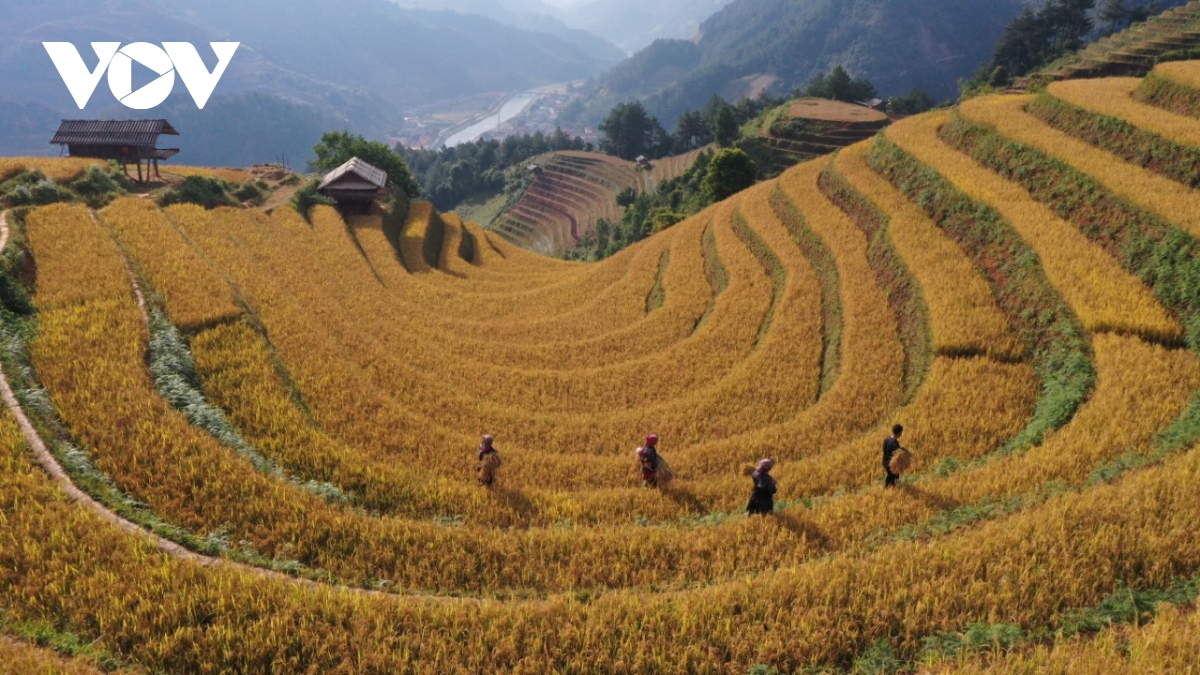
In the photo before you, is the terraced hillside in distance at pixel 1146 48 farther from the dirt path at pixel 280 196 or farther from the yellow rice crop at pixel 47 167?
the yellow rice crop at pixel 47 167

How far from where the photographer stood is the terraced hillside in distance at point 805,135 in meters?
75.3

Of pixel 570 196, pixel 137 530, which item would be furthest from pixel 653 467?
pixel 570 196

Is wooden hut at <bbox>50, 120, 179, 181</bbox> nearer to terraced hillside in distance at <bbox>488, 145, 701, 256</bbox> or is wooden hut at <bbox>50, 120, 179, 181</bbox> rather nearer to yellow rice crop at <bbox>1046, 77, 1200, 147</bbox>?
yellow rice crop at <bbox>1046, 77, 1200, 147</bbox>

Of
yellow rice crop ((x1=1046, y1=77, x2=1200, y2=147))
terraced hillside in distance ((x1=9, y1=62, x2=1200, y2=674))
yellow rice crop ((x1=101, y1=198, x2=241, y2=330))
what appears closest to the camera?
terraced hillside in distance ((x1=9, y1=62, x2=1200, y2=674))

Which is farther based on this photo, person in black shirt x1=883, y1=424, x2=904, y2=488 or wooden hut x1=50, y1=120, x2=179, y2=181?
wooden hut x1=50, y1=120, x2=179, y2=181

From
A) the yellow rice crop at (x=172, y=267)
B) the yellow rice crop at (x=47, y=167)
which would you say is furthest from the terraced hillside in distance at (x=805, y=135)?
the yellow rice crop at (x=47, y=167)

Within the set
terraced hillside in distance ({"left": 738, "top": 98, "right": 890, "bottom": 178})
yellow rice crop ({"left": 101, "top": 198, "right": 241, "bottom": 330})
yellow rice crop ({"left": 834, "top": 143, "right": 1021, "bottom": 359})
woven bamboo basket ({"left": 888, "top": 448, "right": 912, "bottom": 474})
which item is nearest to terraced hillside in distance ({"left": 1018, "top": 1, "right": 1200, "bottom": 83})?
terraced hillside in distance ({"left": 738, "top": 98, "right": 890, "bottom": 178})

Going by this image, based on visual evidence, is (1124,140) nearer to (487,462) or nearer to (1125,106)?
(1125,106)

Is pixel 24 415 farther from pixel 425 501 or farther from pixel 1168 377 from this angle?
pixel 1168 377

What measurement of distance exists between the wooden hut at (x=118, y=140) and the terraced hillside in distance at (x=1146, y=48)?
80768mm

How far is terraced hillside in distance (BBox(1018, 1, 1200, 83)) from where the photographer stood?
2096 inches

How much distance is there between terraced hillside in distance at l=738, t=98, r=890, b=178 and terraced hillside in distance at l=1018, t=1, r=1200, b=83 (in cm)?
1954

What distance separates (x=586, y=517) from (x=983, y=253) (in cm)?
1736

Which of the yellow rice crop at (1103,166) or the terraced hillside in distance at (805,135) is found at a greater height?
the terraced hillside in distance at (805,135)
